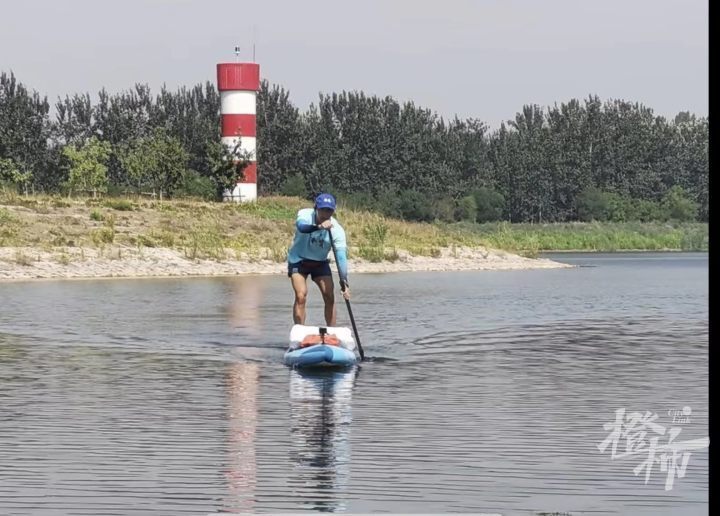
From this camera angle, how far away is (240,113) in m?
75.1

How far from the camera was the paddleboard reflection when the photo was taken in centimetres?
894

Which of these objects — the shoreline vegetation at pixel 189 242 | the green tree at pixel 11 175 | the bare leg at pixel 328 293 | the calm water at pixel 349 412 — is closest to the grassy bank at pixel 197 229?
the shoreline vegetation at pixel 189 242

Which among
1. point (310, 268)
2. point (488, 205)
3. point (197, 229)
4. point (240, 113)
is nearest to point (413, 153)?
point (488, 205)

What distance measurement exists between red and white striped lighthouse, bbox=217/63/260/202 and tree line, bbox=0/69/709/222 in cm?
1149

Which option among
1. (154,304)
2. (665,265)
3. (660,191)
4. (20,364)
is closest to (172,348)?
(20,364)

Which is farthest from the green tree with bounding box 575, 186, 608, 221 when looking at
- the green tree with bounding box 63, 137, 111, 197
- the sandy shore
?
the sandy shore

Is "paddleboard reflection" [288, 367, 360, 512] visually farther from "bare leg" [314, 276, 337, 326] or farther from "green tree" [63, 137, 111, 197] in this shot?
"green tree" [63, 137, 111, 197]

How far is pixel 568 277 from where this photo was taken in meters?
48.4

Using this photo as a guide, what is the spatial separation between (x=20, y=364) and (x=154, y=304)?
1363 centimetres

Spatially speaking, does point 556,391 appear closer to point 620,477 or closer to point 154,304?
point 620,477

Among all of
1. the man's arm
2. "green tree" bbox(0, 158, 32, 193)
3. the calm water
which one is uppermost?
"green tree" bbox(0, 158, 32, 193)

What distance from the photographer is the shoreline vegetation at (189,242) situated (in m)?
47.0

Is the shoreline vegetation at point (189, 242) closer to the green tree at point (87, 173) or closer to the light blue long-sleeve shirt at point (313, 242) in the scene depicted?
the green tree at point (87, 173)
